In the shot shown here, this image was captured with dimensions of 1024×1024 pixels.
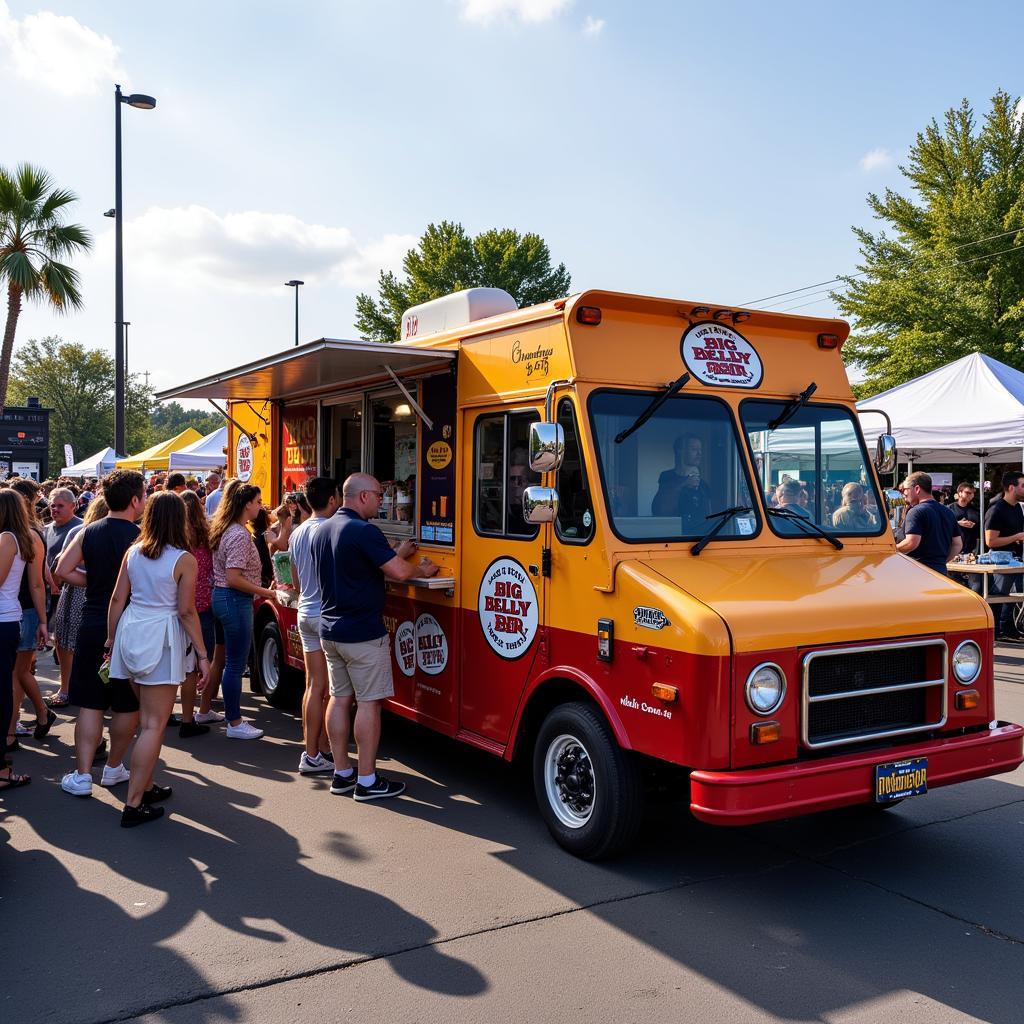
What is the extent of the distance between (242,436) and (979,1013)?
782 cm

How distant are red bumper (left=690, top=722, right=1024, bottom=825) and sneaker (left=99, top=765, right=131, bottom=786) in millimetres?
3784

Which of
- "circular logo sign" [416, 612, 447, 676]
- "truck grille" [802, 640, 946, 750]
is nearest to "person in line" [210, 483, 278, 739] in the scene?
"circular logo sign" [416, 612, 447, 676]

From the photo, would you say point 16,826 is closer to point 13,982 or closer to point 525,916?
point 13,982

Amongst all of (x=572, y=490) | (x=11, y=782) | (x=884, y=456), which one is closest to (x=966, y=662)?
(x=884, y=456)

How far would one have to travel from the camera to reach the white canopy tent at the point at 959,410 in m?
12.5

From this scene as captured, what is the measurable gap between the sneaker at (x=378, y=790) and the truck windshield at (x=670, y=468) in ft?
7.42

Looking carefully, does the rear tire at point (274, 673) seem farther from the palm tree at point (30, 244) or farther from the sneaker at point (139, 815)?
the palm tree at point (30, 244)

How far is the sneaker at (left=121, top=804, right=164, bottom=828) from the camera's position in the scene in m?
5.32

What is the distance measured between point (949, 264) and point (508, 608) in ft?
74.1

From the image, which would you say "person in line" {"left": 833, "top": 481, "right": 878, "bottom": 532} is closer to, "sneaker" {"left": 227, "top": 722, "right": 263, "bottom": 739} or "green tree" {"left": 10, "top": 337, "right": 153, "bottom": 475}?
"sneaker" {"left": 227, "top": 722, "right": 263, "bottom": 739}

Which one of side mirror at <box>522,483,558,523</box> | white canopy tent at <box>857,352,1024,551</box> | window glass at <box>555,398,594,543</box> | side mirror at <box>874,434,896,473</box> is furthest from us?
white canopy tent at <box>857,352,1024,551</box>

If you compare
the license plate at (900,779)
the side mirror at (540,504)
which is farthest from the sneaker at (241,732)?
the license plate at (900,779)

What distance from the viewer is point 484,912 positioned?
4.26 meters

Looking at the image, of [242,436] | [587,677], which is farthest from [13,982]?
[242,436]
